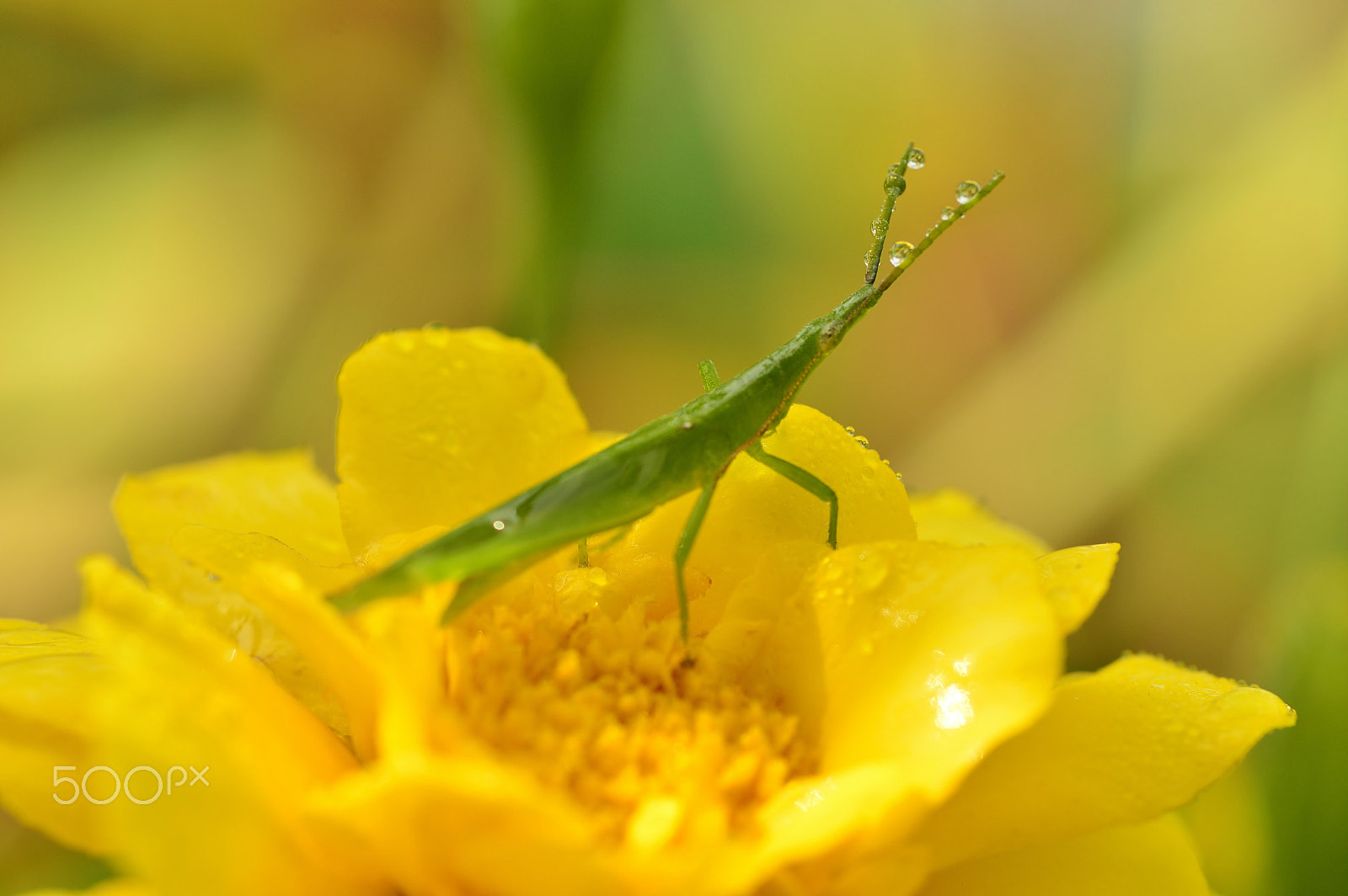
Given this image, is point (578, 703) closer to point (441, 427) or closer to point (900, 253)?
point (441, 427)

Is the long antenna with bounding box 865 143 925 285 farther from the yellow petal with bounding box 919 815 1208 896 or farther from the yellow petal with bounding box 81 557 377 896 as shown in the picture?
the yellow petal with bounding box 81 557 377 896

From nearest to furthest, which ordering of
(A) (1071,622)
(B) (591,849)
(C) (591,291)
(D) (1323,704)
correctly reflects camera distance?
(B) (591,849), (A) (1071,622), (D) (1323,704), (C) (591,291)

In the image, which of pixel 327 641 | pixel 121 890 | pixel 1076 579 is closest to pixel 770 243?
pixel 1076 579

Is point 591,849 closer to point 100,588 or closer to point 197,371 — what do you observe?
point 100,588

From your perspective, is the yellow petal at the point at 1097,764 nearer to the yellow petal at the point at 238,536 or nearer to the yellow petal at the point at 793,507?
the yellow petal at the point at 793,507

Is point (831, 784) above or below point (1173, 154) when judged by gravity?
below

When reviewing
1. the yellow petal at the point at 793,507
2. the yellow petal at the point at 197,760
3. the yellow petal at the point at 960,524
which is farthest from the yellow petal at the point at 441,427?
the yellow petal at the point at 960,524

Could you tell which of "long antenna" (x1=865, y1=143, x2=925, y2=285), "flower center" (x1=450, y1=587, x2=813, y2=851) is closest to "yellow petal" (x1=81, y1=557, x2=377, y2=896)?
"flower center" (x1=450, y1=587, x2=813, y2=851)

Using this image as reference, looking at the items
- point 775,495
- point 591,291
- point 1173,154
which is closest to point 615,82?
point 591,291
